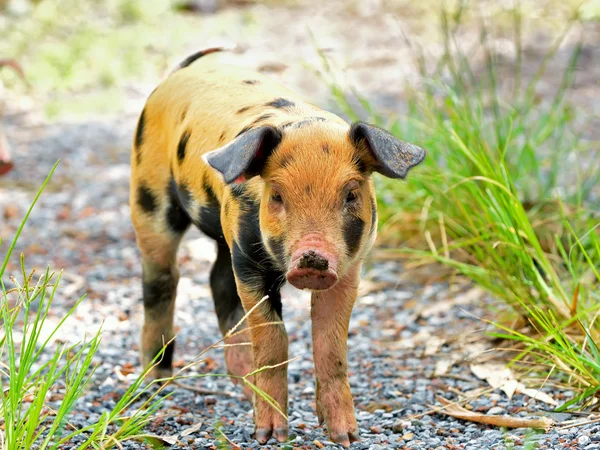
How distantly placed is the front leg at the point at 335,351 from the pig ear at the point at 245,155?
61 cm

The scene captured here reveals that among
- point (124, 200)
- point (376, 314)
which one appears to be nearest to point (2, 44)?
point (124, 200)

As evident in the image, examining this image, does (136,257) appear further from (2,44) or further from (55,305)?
(2,44)

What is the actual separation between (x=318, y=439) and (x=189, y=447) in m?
0.54

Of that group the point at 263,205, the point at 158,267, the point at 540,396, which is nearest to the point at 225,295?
the point at 158,267

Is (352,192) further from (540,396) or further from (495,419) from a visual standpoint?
(540,396)

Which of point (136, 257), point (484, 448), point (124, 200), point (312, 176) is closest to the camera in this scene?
point (312, 176)

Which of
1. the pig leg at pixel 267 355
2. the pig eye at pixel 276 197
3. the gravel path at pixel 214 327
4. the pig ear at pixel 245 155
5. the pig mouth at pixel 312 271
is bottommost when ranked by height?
the gravel path at pixel 214 327

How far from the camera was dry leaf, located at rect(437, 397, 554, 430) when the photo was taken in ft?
13.3

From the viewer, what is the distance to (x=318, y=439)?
403 centimetres

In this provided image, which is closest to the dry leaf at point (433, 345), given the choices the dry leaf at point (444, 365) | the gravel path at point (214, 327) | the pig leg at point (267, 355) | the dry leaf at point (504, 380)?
the gravel path at point (214, 327)

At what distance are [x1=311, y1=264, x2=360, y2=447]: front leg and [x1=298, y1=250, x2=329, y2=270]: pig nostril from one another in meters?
0.64

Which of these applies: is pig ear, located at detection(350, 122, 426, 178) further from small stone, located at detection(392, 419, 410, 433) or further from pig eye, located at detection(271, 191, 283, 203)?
small stone, located at detection(392, 419, 410, 433)

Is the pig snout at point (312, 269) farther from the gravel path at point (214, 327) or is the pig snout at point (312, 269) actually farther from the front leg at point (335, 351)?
the gravel path at point (214, 327)

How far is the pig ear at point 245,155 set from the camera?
345cm
